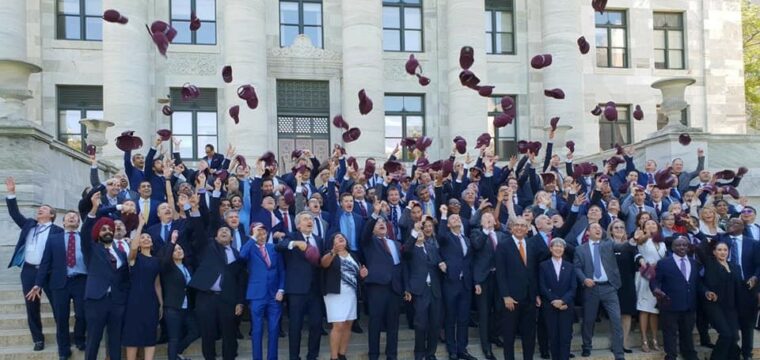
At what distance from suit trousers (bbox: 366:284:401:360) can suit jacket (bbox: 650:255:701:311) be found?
3814 millimetres

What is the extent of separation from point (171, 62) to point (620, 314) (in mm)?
19724

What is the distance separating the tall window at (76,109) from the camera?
80.6 feet

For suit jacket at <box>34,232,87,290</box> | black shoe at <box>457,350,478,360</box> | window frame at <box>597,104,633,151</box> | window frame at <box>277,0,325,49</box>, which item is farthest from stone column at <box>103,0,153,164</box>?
window frame at <box>597,104,633,151</box>

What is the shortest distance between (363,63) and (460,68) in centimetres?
371

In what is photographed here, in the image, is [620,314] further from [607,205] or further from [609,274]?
[607,205]

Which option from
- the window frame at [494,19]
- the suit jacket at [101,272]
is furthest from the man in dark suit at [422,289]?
the window frame at [494,19]

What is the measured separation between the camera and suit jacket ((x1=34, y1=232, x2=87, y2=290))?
9344 mm

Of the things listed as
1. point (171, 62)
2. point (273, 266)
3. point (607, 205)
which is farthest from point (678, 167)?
point (171, 62)

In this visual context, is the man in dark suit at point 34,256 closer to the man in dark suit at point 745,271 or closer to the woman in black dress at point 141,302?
the woman in black dress at point 141,302

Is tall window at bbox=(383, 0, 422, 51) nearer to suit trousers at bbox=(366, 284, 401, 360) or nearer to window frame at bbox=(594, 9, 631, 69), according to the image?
window frame at bbox=(594, 9, 631, 69)

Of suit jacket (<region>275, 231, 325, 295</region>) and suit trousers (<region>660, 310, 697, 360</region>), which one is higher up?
suit jacket (<region>275, 231, 325, 295</region>)

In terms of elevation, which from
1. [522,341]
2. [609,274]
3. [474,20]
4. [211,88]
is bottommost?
[522,341]

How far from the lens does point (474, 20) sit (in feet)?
86.0

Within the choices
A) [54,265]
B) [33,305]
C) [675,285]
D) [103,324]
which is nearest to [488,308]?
[675,285]
